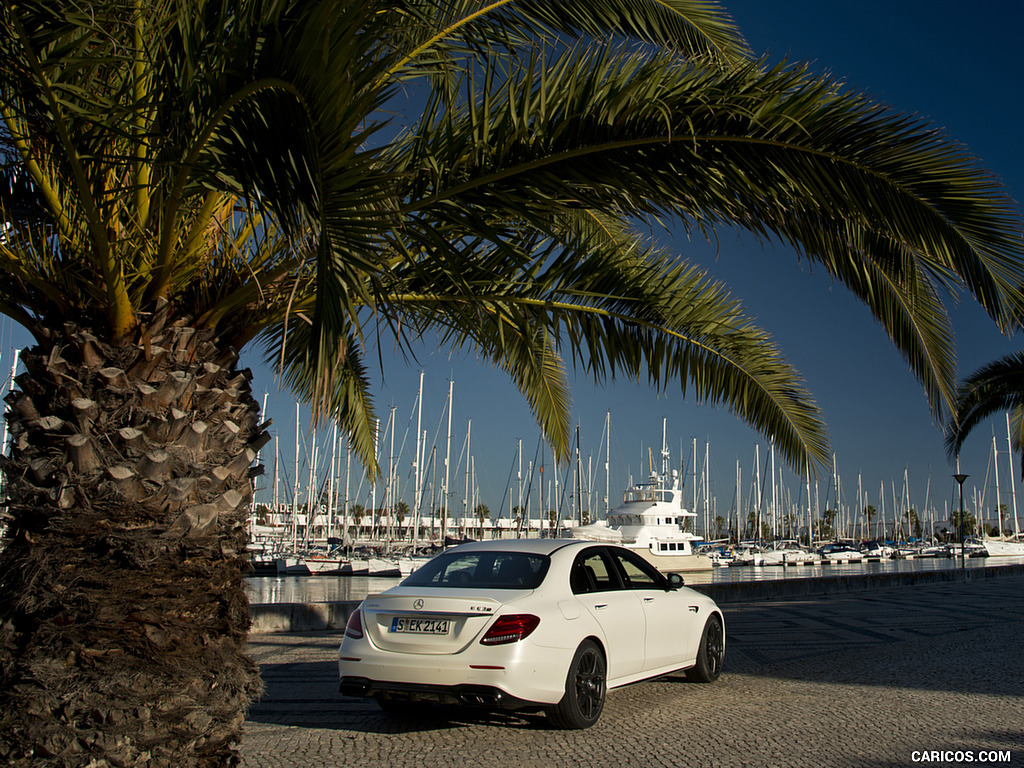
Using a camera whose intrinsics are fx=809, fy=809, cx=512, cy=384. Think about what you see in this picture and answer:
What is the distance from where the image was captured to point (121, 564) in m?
4.21

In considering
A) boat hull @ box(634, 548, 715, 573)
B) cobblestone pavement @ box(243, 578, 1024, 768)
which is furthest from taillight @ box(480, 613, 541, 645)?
boat hull @ box(634, 548, 715, 573)

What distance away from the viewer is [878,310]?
5945 millimetres

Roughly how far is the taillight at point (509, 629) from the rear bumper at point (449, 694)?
0.31 m

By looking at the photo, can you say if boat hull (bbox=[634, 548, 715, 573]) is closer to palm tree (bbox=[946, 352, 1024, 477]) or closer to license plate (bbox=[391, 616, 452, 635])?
palm tree (bbox=[946, 352, 1024, 477])

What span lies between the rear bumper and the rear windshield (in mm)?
860

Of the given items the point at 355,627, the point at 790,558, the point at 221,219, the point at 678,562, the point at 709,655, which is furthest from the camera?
the point at 790,558

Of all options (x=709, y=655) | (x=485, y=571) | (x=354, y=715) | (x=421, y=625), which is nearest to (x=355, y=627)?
(x=421, y=625)

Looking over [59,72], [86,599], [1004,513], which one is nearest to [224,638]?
[86,599]

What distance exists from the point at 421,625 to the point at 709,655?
3.53 m

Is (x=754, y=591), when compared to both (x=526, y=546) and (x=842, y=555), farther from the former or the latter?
(x=842, y=555)

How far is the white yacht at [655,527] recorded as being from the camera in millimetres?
40709

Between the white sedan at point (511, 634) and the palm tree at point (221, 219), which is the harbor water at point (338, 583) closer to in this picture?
the white sedan at point (511, 634)

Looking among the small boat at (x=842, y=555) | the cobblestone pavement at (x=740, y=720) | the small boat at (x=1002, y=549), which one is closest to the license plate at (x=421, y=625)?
the cobblestone pavement at (x=740, y=720)

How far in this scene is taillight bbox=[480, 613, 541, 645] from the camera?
570 cm
